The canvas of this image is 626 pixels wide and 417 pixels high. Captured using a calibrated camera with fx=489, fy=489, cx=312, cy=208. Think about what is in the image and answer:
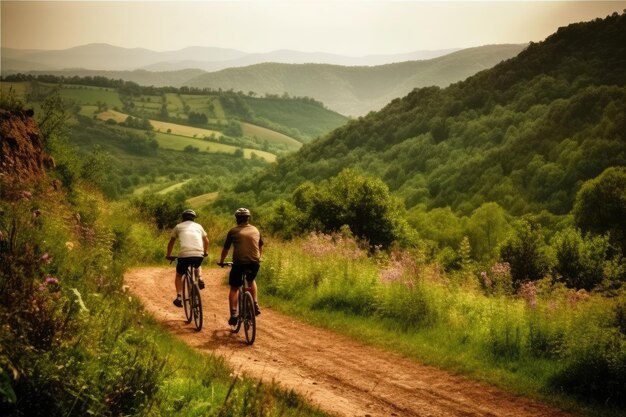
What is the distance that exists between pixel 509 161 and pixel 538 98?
116 feet

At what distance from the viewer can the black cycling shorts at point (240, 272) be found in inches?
395

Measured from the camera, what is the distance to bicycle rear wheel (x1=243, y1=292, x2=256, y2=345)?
979 centimetres

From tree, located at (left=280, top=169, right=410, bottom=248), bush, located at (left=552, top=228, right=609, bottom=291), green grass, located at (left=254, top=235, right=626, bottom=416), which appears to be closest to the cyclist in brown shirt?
green grass, located at (left=254, top=235, right=626, bottom=416)

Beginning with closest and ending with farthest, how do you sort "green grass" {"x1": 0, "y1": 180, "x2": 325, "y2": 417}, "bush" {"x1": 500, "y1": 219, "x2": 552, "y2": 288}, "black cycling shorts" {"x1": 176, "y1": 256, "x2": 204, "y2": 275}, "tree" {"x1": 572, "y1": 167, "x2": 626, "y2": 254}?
1. "green grass" {"x1": 0, "y1": 180, "x2": 325, "y2": 417}
2. "black cycling shorts" {"x1": 176, "y1": 256, "x2": 204, "y2": 275}
3. "bush" {"x1": 500, "y1": 219, "x2": 552, "y2": 288}
4. "tree" {"x1": 572, "y1": 167, "x2": 626, "y2": 254}

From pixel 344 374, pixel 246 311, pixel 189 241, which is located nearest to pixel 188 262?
pixel 189 241

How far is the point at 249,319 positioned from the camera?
988cm

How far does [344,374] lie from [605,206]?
64.4 metres

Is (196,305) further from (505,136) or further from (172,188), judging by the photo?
(172,188)

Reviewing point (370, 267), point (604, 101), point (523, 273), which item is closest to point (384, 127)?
point (604, 101)

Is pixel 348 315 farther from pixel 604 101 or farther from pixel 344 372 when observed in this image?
pixel 604 101

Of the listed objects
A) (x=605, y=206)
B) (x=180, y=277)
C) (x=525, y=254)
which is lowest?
(x=525, y=254)

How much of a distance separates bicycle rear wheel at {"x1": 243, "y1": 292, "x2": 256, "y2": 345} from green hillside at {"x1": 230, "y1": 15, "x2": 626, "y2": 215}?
9625 centimetres

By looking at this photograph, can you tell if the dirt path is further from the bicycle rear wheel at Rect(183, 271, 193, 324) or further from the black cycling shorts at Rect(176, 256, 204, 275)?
the black cycling shorts at Rect(176, 256, 204, 275)

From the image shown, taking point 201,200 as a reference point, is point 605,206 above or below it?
above
